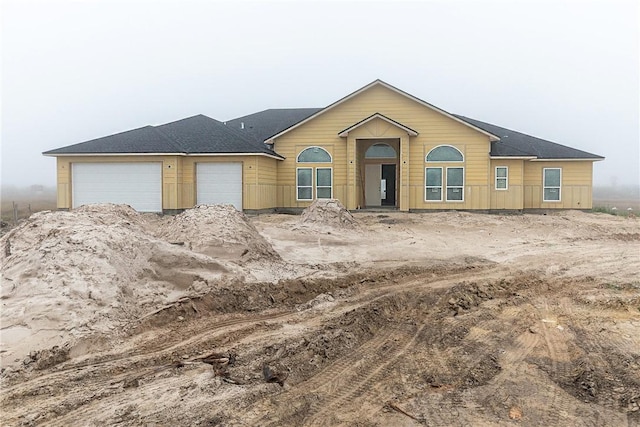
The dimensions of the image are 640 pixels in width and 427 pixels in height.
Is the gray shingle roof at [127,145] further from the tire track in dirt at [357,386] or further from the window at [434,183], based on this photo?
the tire track in dirt at [357,386]

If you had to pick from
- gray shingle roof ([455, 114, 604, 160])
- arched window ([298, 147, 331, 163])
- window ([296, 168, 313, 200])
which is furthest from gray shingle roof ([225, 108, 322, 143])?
gray shingle roof ([455, 114, 604, 160])

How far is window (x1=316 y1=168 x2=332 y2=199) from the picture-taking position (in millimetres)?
24953

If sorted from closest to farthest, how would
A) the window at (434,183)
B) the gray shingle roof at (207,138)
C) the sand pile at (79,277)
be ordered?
1. the sand pile at (79,277)
2. the gray shingle roof at (207,138)
3. the window at (434,183)

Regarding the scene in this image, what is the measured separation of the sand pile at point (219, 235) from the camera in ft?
34.0

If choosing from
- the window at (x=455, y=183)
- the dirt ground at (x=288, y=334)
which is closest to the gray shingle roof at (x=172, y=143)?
the window at (x=455, y=183)

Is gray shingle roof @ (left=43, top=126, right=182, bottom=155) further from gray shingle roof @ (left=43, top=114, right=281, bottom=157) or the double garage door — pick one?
the double garage door

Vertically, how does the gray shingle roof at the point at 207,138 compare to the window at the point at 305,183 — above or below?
above

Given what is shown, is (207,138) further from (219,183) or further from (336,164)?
(336,164)

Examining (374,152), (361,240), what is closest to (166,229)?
(361,240)

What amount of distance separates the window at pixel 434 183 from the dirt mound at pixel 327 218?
26.1ft

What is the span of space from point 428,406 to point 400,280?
5701 mm

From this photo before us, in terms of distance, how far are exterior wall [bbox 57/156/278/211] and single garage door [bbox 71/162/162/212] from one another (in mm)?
279

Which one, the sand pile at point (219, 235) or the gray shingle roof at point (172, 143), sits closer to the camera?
the sand pile at point (219, 235)

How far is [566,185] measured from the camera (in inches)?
1005
